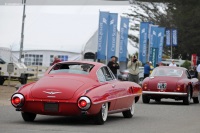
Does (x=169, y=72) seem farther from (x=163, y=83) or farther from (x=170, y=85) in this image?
(x=170, y=85)

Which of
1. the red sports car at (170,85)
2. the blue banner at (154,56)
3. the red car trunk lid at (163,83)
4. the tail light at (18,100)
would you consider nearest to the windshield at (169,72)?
the red sports car at (170,85)

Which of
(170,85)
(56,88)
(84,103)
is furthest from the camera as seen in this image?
(170,85)

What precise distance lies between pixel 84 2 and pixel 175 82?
3924 cm

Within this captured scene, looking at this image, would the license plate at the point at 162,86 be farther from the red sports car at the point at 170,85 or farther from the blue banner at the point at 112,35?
the blue banner at the point at 112,35

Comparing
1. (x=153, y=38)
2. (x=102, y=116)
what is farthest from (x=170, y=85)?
(x=153, y=38)

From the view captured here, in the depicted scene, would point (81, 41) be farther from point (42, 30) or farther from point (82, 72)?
point (82, 72)

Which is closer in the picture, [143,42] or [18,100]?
[18,100]

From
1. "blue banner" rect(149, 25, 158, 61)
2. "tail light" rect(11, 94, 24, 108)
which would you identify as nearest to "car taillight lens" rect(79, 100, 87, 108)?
"tail light" rect(11, 94, 24, 108)

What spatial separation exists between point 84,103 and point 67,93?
38 cm

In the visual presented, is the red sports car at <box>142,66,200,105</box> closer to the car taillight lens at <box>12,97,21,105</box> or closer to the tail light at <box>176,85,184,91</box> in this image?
the tail light at <box>176,85,184,91</box>

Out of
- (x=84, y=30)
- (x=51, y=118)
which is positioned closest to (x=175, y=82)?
(x=51, y=118)

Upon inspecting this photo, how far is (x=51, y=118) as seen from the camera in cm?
1509

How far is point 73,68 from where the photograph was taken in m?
14.6

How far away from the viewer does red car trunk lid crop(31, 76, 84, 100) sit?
1309 centimetres
